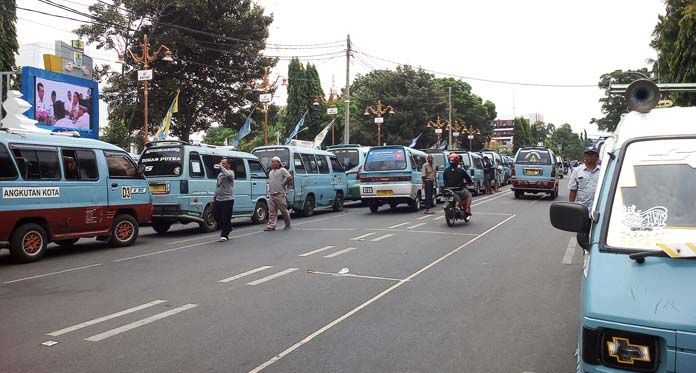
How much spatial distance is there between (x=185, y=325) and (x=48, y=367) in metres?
1.39

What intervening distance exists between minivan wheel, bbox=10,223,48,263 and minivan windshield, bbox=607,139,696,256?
369 inches

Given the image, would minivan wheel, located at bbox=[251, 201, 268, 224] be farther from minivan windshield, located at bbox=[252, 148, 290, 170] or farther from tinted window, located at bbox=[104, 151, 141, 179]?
tinted window, located at bbox=[104, 151, 141, 179]

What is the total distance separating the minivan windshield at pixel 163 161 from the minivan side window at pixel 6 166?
4134 millimetres

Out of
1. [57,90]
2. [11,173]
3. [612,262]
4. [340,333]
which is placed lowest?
[340,333]

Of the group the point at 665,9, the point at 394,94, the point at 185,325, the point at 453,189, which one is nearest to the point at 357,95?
the point at 394,94

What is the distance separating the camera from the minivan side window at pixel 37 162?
938cm

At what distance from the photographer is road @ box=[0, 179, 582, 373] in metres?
4.58

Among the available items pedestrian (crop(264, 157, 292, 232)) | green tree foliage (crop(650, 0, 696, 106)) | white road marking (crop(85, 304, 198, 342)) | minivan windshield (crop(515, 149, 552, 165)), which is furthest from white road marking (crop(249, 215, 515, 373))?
minivan windshield (crop(515, 149, 552, 165))

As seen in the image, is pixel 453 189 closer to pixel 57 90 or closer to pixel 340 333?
pixel 340 333

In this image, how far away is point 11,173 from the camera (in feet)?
30.1

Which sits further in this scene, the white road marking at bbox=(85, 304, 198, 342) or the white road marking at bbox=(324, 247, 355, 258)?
the white road marking at bbox=(324, 247, 355, 258)

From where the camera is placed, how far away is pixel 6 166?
9.16 metres

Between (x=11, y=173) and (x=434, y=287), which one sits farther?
(x=11, y=173)

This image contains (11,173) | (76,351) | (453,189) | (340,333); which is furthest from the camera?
(453,189)
